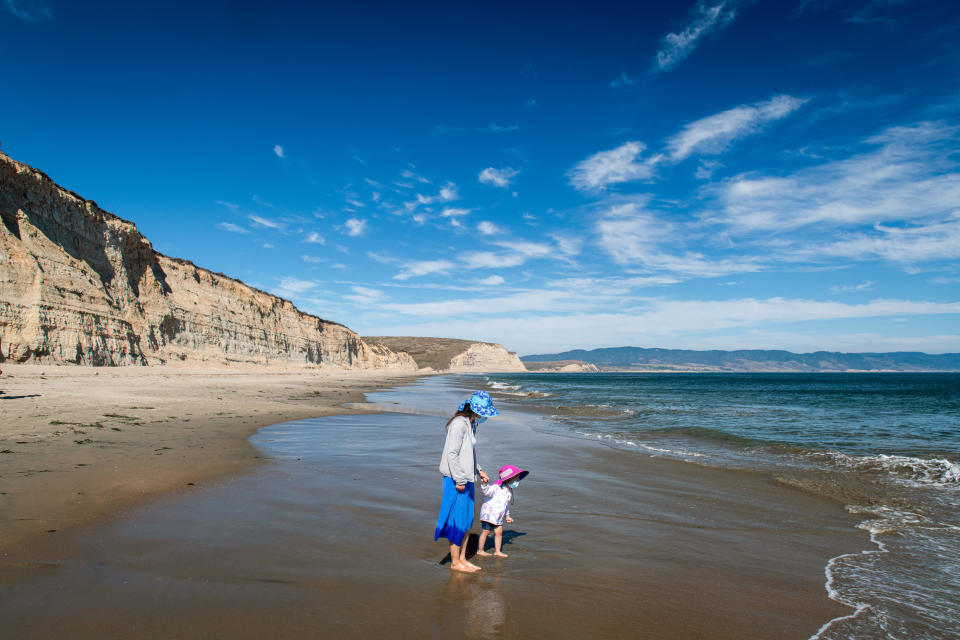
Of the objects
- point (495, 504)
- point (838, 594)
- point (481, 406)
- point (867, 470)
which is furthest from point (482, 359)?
point (838, 594)

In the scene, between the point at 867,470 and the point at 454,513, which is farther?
the point at 867,470

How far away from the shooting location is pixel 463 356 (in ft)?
574

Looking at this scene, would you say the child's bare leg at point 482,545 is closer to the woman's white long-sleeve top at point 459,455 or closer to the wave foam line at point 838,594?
the woman's white long-sleeve top at point 459,455

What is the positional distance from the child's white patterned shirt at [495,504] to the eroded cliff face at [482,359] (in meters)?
164

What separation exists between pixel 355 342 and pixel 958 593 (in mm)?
85762

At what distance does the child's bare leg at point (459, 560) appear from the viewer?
14.7 feet

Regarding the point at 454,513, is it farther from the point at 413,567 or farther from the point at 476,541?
the point at 476,541

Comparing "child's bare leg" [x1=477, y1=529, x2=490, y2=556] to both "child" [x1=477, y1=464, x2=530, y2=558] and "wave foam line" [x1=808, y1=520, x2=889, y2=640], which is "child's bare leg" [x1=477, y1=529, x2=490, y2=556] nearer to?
"child" [x1=477, y1=464, x2=530, y2=558]

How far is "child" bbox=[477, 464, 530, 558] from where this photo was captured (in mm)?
4961

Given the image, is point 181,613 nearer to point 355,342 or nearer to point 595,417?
point 595,417

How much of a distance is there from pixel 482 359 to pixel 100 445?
171 m

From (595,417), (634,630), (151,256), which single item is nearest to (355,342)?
(151,256)

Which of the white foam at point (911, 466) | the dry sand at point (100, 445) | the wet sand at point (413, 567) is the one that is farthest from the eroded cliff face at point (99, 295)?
the white foam at point (911, 466)

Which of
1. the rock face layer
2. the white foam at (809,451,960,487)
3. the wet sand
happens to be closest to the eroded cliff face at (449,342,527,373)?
the rock face layer
